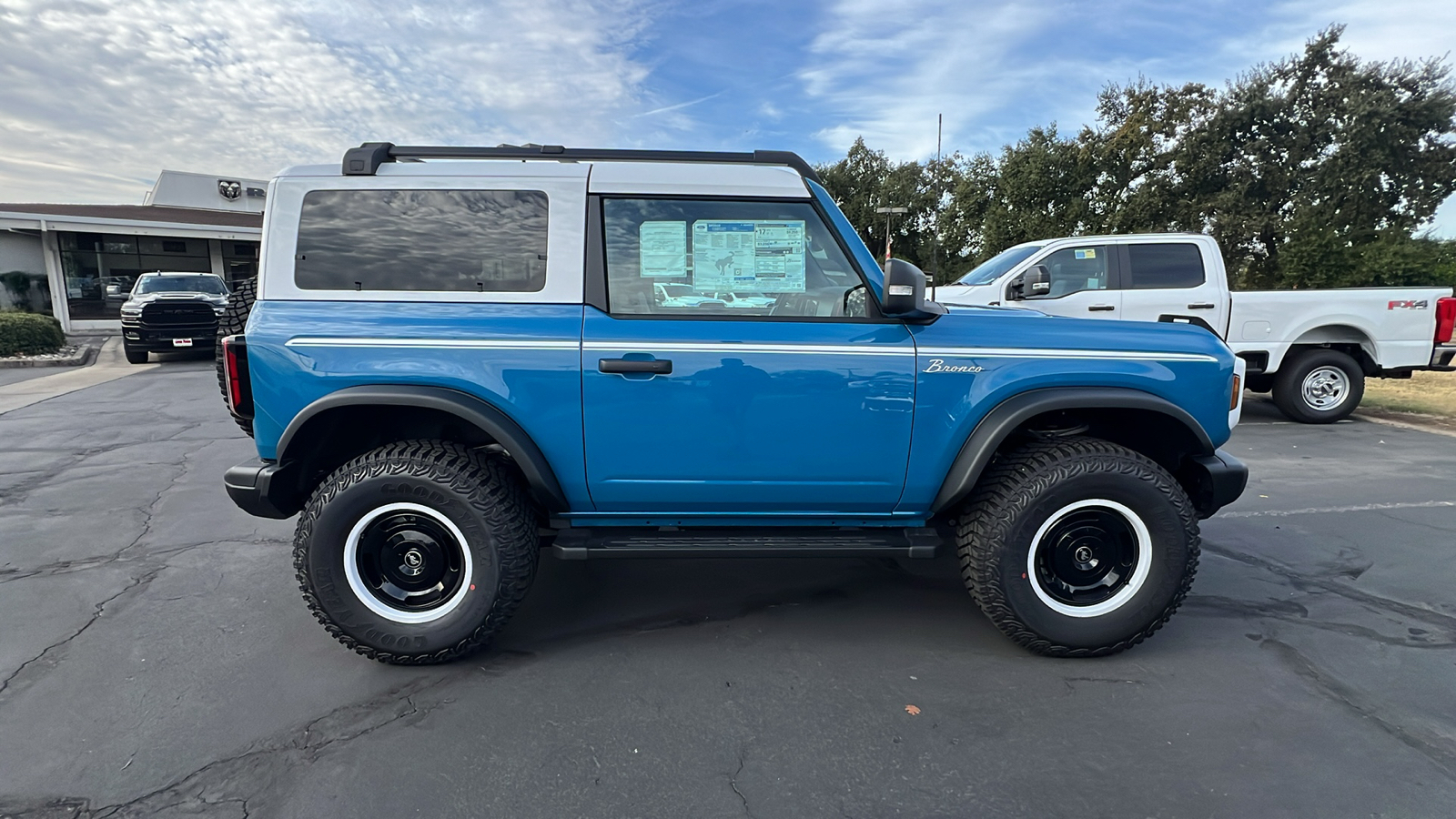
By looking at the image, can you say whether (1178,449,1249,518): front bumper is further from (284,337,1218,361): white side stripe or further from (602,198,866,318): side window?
(602,198,866,318): side window

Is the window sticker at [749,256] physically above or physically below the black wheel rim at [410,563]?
above

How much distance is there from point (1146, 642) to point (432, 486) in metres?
3.12

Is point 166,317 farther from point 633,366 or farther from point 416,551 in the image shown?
point 633,366

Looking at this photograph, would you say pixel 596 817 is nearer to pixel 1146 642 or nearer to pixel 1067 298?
pixel 1146 642

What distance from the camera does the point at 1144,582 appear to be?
10.1 ft

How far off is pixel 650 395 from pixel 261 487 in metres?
1.62

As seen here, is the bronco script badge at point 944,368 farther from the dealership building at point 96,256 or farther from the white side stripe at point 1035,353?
the dealership building at point 96,256

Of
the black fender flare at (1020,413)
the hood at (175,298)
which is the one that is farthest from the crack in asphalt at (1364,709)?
the hood at (175,298)

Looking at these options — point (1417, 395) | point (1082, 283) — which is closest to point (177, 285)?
point (1082, 283)

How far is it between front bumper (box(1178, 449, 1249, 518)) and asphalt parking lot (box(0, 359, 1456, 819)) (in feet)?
1.91

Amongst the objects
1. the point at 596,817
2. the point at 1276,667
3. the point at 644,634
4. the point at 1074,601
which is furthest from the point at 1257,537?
the point at 596,817

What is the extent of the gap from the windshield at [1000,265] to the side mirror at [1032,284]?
1.33 ft

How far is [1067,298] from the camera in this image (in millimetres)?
8102

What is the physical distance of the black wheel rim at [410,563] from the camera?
304 centimetres
